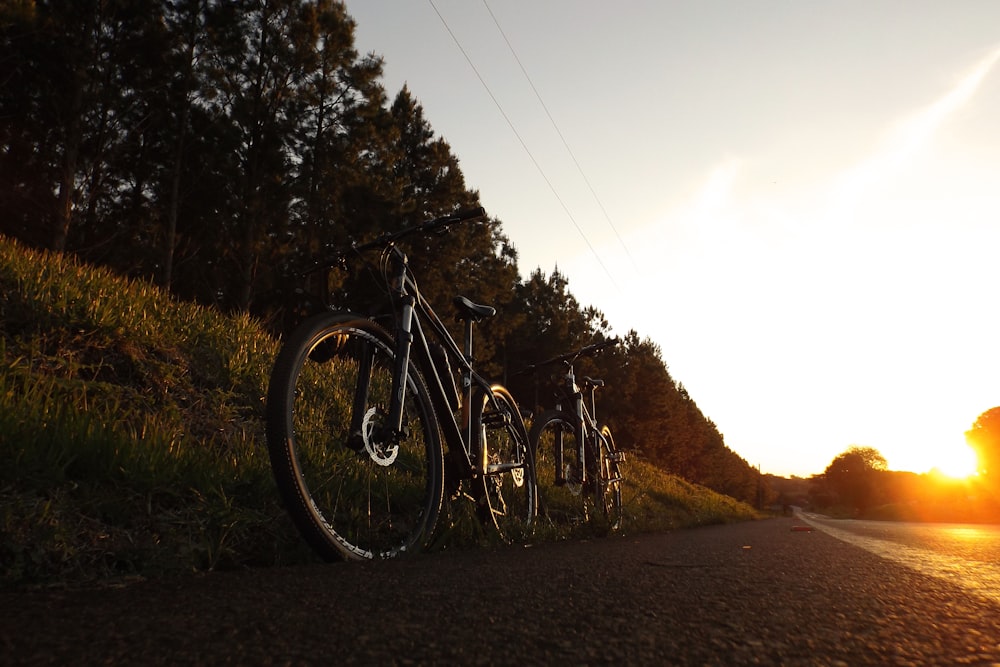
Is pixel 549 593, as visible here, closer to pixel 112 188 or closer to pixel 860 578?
pixel 860 578

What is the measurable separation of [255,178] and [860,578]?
23504 millimetres

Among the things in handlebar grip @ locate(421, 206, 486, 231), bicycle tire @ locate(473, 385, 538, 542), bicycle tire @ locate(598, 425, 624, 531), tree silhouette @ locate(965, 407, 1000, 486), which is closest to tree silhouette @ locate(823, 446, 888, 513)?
tree silhouette @ locate(965, 407, 1000, 486)

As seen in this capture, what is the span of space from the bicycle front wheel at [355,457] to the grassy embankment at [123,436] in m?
0.29

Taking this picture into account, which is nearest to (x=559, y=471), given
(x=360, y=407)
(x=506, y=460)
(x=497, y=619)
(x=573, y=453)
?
(x=573, y=453)

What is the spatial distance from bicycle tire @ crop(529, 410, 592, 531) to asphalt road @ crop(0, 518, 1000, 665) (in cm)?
395

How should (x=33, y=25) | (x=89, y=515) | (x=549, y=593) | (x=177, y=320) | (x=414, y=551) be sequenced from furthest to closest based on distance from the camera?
(x=33, y=25) → (x=177, y=320) → (x=414, y=551) → (x=89, y=515) → (x=549, y=593)

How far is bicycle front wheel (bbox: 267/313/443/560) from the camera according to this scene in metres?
2.58

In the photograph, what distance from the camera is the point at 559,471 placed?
7250 millimetres

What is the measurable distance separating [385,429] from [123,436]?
3.74 ft

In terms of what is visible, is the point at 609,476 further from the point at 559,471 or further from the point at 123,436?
the point at 123,436

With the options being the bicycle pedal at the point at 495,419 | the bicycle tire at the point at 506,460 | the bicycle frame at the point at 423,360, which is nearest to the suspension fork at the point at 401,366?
the bicycle frame at the point at 423,360

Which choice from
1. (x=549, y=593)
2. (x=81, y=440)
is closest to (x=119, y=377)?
(x=81, y=440)

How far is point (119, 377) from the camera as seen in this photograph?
14.6 ft

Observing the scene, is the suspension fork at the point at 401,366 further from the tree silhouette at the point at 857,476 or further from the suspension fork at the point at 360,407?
the tree silhouette at the point at 857,476
